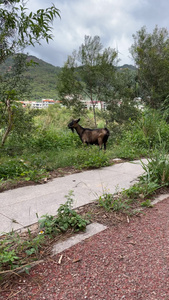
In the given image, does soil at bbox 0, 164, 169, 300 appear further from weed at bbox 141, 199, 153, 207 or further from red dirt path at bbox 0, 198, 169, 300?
weed at bbox 141, 199, 153, 207

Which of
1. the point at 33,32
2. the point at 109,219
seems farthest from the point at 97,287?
the point at 33,32

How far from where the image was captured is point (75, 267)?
1434 millimetres

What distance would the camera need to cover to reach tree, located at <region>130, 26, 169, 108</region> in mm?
11125

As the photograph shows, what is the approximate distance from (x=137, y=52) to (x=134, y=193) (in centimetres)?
1064

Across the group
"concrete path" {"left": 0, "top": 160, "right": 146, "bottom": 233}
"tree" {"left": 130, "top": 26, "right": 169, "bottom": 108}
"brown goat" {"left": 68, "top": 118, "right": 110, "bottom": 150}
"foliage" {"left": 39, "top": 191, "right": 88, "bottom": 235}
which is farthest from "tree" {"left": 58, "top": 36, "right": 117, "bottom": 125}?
"foliage" {"left": 39, "top": 191, "right": 88, "bottom": 235}

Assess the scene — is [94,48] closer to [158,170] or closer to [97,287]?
[158,170]

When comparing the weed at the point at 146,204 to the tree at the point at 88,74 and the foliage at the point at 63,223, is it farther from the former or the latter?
the tree at the point at 88,74

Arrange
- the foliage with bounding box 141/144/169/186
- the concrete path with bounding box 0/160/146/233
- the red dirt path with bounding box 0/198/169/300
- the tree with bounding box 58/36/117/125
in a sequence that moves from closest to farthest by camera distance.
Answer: the red dirt path with bounding box 0/198/169/300
the concrete path with bounding box 0/160/146/233
the foliage with bounding box 141/144/169/186
the tree with bounding box 58/36/117/125

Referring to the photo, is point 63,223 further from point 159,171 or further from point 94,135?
point 94,135

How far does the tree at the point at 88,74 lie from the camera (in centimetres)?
986

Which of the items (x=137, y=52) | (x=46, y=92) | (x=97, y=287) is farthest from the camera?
(x=46, y=92)

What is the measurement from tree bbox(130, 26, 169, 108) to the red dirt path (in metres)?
10.5

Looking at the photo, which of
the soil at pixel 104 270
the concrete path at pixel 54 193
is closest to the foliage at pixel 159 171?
the concrete path at pixel 54 193

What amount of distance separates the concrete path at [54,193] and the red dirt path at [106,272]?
23.0 inches
